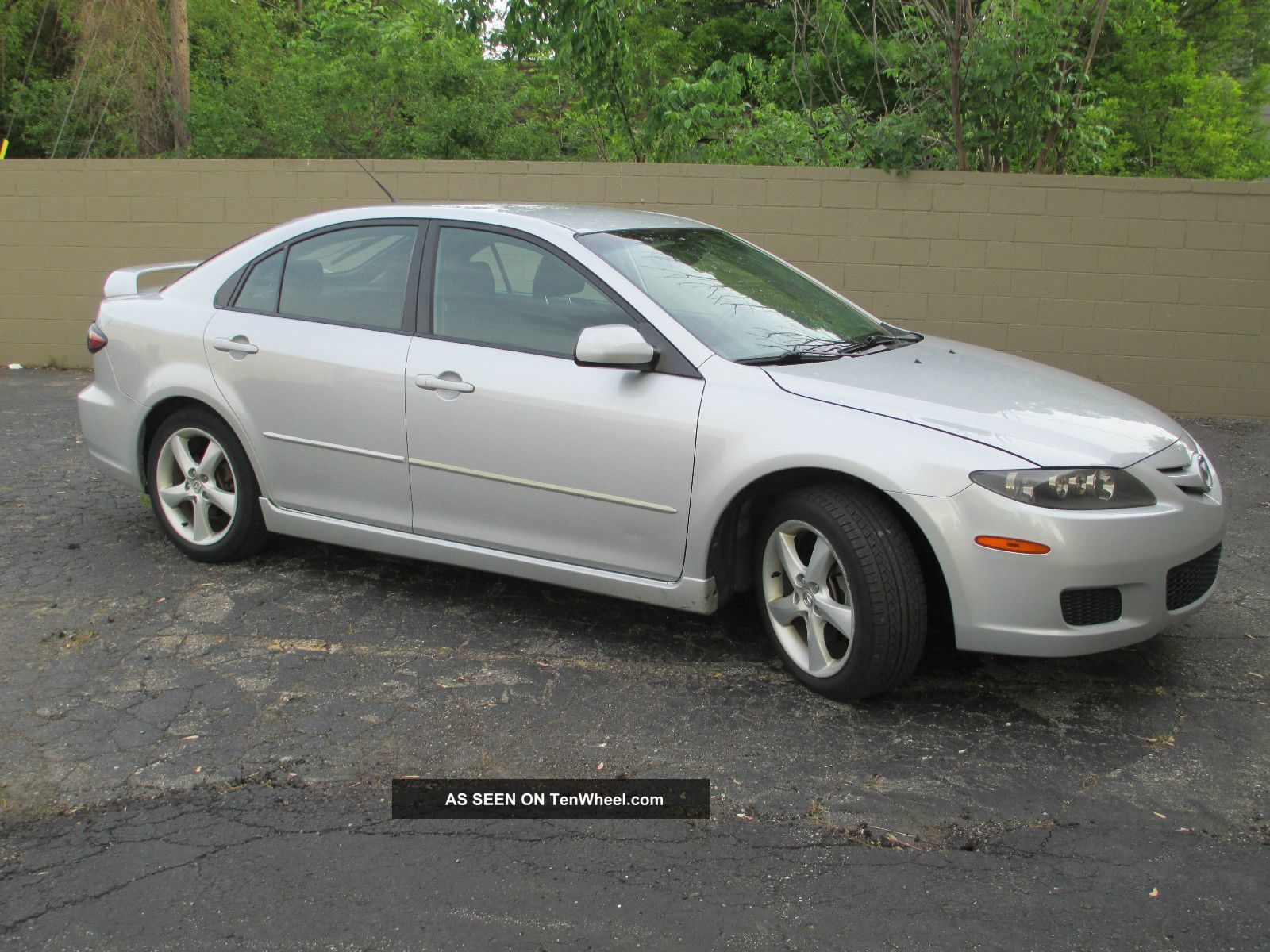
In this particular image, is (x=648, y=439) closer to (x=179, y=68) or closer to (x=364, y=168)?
(x=364, y=168)

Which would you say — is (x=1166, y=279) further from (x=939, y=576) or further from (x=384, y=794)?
(x=384, y=794)

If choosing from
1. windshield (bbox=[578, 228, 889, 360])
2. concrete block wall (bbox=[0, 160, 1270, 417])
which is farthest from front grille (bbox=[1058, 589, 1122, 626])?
concrete block wall (bbox=[0, 160, 1270, 417])

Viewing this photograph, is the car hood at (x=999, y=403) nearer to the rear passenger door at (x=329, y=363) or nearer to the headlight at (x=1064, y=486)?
the headlight at (x=1064, y=486)

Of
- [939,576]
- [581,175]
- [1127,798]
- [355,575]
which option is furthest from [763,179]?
[1127,798]

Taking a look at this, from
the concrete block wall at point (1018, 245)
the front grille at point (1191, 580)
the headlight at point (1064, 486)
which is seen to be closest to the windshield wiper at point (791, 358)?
the headlight at point (1064, 486)

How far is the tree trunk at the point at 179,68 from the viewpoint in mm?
16188

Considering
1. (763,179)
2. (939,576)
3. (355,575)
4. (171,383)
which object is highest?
(763,179)

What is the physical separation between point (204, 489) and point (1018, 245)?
258 inches

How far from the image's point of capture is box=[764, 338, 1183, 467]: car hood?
3.62 metres

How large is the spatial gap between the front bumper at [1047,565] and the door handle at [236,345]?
2.75 meters

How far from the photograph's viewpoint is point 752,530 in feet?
13.6

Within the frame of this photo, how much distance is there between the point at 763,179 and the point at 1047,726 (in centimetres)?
653

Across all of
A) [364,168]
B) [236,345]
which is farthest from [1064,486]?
[364,168]

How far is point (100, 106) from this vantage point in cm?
1662
